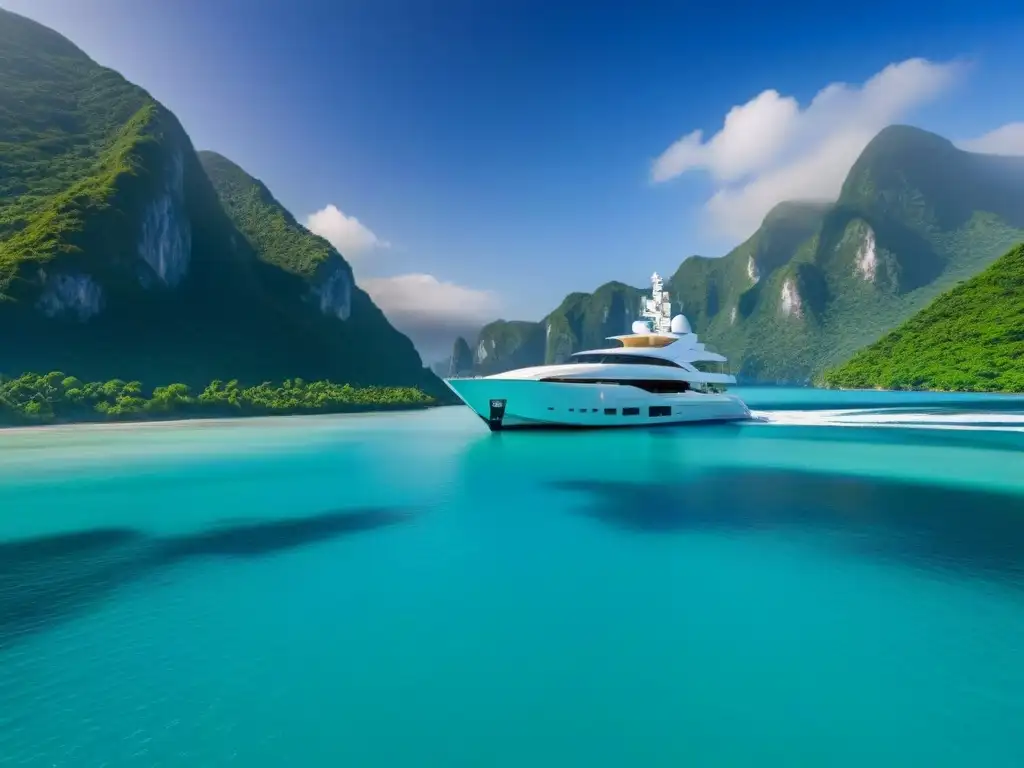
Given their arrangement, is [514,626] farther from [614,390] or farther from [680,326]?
[680,326]

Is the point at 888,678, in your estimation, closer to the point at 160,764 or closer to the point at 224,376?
the point at 160,764

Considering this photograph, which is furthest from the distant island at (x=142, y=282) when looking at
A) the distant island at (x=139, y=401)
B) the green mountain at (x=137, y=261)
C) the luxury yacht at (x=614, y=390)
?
the luxury yacht at (x=614, y=390)

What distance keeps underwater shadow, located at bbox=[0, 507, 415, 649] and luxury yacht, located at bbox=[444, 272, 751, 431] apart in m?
18.1

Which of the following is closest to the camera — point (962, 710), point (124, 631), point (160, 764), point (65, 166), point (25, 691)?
point (160, 764)

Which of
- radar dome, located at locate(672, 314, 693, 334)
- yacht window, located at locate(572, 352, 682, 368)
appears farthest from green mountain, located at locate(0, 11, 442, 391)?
radar dome, located at locate(672, 314, 693, 334)

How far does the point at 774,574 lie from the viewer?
9.84 meters

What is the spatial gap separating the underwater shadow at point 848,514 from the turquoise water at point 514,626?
111 mm

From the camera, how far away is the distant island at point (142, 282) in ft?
192

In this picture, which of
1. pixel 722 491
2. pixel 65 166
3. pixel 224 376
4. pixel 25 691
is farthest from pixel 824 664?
pixel 65 166

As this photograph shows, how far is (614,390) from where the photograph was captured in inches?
1373

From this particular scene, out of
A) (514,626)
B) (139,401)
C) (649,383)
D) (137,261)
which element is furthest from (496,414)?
(137,261)

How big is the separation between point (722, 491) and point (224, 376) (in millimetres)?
77997

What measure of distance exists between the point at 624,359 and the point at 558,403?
21.1 ft

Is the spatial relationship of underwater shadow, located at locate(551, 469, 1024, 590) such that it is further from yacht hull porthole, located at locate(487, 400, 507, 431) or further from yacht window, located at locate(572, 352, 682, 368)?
yacht window, located at locate(572, 352, 682, 368)
